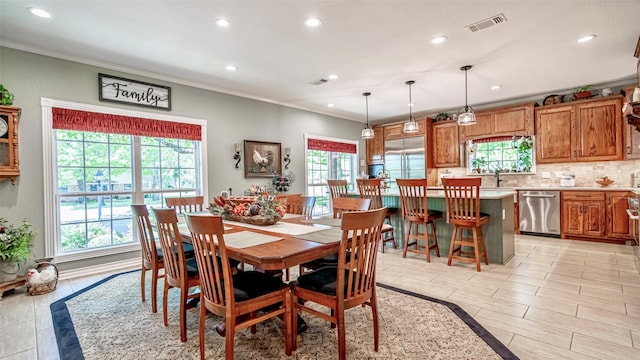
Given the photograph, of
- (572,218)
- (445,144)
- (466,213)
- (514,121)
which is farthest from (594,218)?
(466,213)

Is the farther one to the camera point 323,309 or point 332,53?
Answer: point 332,53

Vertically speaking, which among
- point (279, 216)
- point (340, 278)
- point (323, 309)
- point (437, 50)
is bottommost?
point (323, 309)

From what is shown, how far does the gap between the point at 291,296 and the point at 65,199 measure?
11.0 feet

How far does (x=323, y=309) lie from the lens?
105 inches

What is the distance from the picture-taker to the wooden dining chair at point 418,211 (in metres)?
3.90

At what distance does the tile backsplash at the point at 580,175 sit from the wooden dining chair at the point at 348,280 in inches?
213

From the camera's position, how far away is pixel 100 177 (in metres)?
3.87

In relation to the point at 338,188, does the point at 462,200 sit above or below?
below

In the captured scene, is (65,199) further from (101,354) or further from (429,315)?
(429,315)

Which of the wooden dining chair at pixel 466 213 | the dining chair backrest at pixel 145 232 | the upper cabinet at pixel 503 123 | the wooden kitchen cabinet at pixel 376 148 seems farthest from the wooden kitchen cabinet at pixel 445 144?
the dining chair backrest at pixel 145 232

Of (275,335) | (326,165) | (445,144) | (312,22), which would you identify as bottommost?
(275,335)

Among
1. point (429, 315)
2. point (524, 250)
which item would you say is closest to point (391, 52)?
point (429, 315)

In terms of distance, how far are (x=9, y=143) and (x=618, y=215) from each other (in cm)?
799

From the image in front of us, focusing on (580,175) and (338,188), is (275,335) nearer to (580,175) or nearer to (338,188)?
(338,188)
